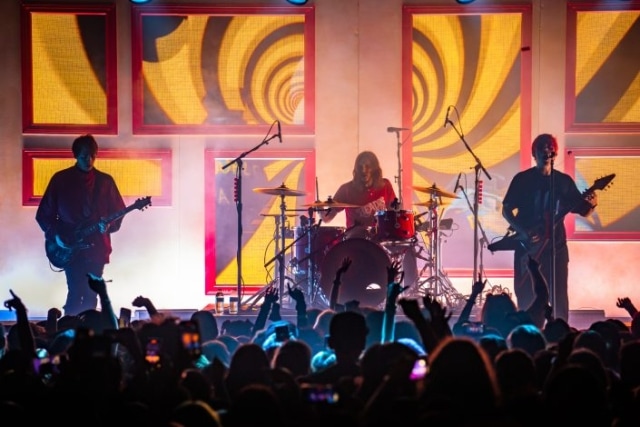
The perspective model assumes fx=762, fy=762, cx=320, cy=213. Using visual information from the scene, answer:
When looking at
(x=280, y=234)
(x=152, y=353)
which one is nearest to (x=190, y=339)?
(x=152, y=353)

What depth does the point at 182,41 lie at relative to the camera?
11.3 m

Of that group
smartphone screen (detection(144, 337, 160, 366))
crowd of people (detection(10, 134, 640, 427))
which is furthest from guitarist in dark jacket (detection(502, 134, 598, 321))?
smartphone screen (detection(144, 337, 160, 366))

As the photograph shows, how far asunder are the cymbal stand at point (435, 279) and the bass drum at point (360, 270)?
84 centimetres

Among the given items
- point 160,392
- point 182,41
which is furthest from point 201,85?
point 160,392

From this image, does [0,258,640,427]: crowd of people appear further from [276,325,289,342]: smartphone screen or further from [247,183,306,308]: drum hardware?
[247,183,306,308]: drum hardware

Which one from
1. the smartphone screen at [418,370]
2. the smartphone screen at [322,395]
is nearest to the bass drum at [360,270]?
the smartphone screen at [418,370]

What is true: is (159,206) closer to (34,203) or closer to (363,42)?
(34,203)

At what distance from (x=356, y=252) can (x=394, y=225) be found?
0.58 meters

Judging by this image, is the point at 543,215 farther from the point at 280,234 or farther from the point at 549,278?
the point at 280,234

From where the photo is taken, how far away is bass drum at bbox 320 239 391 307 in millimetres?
9500

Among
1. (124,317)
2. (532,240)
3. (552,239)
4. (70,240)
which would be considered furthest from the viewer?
(70,240)

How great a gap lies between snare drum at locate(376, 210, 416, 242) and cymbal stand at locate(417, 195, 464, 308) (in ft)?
3.01

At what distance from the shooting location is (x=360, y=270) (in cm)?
961

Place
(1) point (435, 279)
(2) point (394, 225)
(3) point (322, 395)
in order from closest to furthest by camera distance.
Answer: (3) point (322, 395) < (2) point (394, 225) < (1) point (435, 279)
